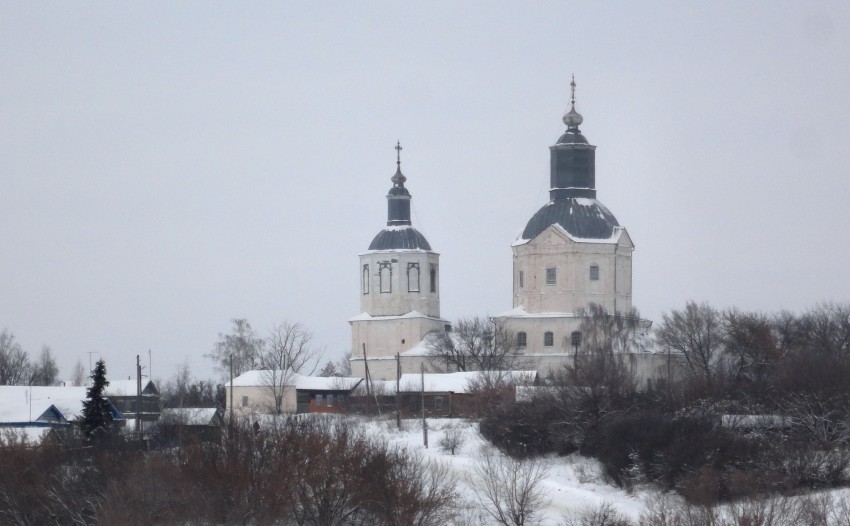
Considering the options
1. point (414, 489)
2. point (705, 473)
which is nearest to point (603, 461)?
point (705, 473)

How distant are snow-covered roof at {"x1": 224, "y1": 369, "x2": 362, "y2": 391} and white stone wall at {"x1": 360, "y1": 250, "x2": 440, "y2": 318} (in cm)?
467

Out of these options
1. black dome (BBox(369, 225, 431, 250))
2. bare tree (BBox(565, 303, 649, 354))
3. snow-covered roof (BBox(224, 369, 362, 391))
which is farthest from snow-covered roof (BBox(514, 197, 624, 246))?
snow-covered roof (BBox(224, 369, 362, 391))

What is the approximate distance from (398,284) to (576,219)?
7468 mm

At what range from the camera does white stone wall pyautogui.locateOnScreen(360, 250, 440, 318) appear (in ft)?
210

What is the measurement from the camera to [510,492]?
35.5 meters

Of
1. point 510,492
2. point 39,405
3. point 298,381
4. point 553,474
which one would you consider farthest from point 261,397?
point 510,492

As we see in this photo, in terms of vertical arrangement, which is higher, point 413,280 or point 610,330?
point 413,280

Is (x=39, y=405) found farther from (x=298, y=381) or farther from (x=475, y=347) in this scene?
(x=475, y=347)

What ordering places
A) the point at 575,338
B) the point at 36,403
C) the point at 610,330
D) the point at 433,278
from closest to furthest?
the point at 36,403 < the point at 610,330 < the point at 575,338 < the point at 433,278

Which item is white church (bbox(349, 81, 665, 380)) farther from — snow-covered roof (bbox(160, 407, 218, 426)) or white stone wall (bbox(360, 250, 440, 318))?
snow-covered roof (bbox(160, 407, 218, 426))

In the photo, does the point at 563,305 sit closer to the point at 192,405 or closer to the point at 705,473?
the point at 192,405

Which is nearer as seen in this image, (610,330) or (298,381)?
(610,330)

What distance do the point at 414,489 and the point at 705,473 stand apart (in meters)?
6.27

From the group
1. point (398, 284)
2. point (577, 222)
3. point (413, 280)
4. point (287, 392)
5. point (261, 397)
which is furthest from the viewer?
point (413, 280)
